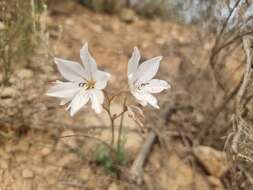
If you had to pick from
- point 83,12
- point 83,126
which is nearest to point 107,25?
point 83,12

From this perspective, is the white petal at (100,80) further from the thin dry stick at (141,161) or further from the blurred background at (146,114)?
the thin dry stick at (141,161)

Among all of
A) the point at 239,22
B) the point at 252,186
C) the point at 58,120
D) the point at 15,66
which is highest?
the point at 239,22

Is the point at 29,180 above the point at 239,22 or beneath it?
beneath

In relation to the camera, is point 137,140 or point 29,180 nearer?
point 29,180

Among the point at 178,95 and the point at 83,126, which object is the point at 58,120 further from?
the point at 178,95

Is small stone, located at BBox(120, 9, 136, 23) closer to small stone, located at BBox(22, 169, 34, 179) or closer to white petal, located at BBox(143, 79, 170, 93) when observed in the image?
small stone, located at BBox(22, 169, 34, 179)

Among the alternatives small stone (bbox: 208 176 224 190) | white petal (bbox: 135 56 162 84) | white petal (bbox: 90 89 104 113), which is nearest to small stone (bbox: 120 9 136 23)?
small stone (bbox: 208 176 224 190)
